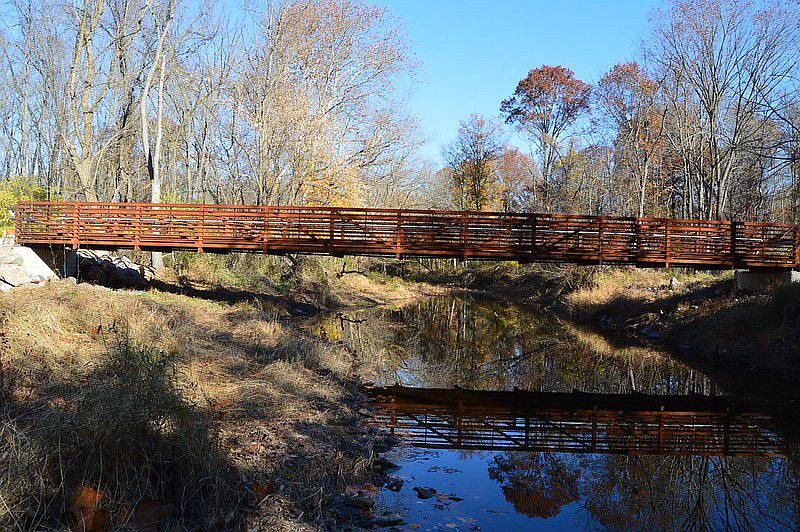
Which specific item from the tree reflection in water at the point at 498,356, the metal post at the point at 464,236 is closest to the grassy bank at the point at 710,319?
the tree reflection in water at the point at 498,356

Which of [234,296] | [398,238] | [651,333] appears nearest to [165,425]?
[398,238]

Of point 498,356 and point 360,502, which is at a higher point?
point 498,356

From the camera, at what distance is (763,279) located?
1833 centimetres

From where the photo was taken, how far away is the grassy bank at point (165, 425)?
4.43 meters

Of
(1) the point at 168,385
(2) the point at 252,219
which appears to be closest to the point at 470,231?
(2) the point at 252,219

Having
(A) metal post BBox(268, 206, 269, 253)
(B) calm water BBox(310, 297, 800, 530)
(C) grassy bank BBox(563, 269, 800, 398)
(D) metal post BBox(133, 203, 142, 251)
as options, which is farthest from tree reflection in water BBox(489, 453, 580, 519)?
(D) metal post BBox(133, 203, 142, 251)

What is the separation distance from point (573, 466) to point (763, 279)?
14192mm

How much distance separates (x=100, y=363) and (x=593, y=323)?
20327 mm

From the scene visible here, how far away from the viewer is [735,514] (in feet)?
21.3

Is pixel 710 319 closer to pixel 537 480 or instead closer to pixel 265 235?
pixel 537 480

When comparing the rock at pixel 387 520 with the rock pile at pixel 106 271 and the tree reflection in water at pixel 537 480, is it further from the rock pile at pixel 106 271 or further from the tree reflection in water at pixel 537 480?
the rock pile at pixel 106 271

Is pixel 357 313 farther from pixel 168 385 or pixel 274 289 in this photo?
pixel 168 385

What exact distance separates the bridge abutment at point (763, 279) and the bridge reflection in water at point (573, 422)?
782 centimetres

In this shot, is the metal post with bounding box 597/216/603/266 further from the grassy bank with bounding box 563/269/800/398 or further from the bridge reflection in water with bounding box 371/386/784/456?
the bridge reflection in water with bounding box 371/386/784/456
